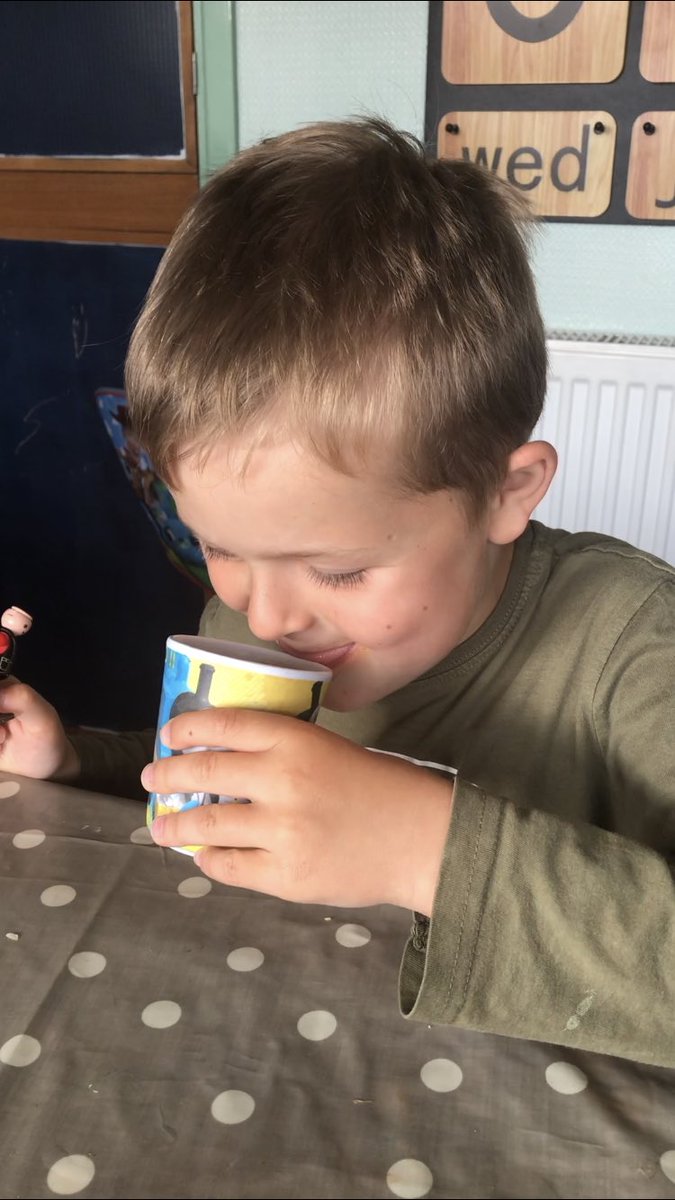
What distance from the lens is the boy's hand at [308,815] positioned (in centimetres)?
56

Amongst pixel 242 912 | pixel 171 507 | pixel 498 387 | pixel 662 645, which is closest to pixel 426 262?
pixel 498 387

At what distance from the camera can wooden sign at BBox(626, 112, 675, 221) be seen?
1.58 meters

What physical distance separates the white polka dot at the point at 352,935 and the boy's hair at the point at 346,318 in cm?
A: 27

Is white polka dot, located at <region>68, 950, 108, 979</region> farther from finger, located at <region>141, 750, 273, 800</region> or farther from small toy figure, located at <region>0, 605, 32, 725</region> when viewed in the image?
small toy figure, located at <region>0, 605, 32, 725</region>

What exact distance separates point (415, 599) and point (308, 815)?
20 cm

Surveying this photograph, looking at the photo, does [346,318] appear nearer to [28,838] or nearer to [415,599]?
[415,599]

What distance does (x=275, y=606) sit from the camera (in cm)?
69

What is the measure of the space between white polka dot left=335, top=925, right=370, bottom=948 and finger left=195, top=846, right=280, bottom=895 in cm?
6

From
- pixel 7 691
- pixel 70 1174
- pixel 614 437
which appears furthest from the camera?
pixel 614 437

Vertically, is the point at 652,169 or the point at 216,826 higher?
the point at 652,169

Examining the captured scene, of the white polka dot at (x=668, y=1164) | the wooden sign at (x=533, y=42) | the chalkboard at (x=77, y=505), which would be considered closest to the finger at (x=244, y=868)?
the white polka dot at (x=668, y=1164)

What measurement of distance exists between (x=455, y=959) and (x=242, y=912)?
0.14 meters

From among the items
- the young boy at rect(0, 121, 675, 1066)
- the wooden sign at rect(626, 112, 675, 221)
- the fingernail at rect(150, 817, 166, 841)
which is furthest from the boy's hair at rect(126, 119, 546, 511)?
the wooden sign at rect(626, 112, 675, 221)

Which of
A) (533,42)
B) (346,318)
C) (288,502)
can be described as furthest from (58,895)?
(533,42)
